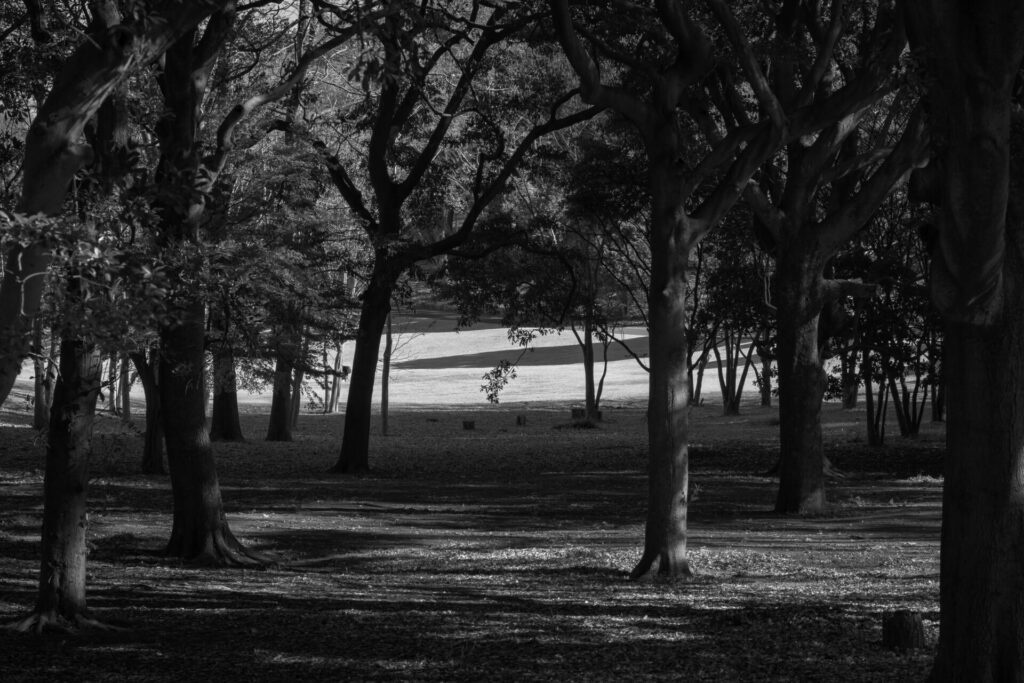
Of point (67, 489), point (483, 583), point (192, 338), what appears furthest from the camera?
point (192, 338)

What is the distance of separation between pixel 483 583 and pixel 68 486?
4.57 meters

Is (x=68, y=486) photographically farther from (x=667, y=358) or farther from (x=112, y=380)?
(x=667, y=358)

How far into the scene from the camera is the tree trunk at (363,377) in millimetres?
24938

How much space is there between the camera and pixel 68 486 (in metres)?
8.75

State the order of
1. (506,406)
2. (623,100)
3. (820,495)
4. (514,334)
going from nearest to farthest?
(623,100) < (820,495) < (514,334) < (506,406)

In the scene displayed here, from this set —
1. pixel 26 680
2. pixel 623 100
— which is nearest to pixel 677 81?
pixel 623 100

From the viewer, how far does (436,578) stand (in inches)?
492

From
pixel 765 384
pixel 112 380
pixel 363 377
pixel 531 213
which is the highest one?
pixel 531 213

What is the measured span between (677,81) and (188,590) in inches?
262

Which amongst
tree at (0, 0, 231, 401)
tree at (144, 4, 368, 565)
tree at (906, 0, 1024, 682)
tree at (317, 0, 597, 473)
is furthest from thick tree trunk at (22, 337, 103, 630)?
tree at (317, 0, 597, 473)

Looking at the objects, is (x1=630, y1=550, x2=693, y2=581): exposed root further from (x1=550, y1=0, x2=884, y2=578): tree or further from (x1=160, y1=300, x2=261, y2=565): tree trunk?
(x1=160, y1=300, x2=261, y2=565): tree trunk

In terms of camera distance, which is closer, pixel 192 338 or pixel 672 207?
pixel 672 207

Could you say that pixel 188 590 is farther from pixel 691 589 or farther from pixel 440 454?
pixel 440 454

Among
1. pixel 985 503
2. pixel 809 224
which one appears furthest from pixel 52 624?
pixel 809 224
